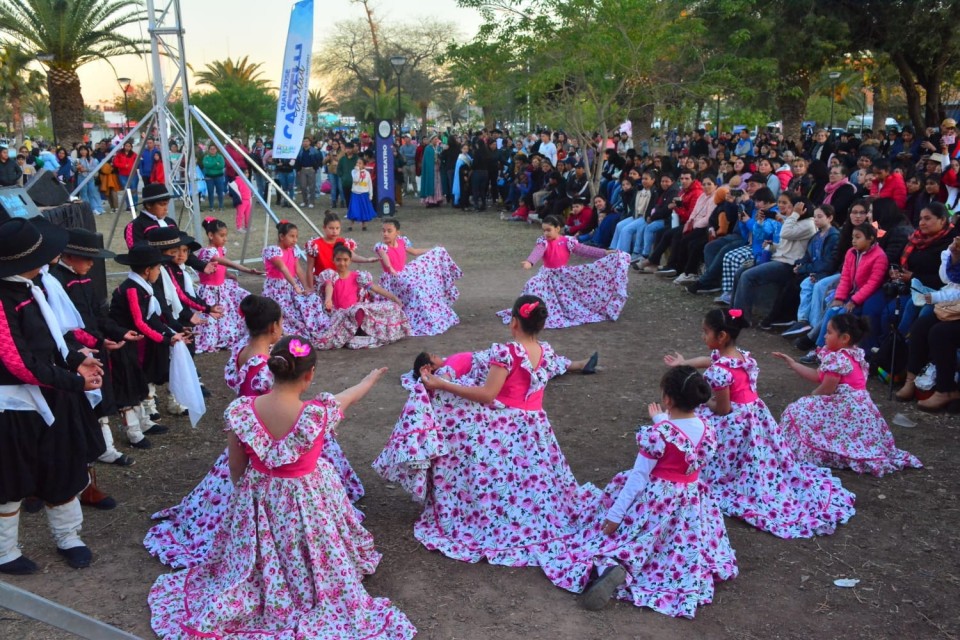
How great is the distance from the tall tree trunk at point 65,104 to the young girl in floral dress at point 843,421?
25487mm

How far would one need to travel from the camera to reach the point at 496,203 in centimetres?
2245

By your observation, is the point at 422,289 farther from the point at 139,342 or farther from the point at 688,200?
the point at 688,200

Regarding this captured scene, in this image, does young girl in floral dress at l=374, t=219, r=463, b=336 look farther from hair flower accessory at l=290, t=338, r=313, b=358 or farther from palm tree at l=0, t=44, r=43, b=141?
palm tree at l=0, t=44, r=43, b=141

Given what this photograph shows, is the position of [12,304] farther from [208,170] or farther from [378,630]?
[208,170]

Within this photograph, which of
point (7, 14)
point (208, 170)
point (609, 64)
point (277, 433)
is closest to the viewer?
point (277, 433)

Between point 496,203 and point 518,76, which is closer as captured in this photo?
point 518,76

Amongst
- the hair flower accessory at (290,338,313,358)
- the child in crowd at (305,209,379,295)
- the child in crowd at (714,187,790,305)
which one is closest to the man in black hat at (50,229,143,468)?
the hair flower accessory at (290,338,313,358)

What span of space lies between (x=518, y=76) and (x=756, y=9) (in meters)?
8.05

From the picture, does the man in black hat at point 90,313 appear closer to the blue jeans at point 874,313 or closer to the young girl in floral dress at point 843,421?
the young girl in floral dress at point 843,421

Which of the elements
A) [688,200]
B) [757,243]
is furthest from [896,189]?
[688,200]

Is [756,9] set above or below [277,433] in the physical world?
above

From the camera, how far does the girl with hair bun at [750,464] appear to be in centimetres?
508

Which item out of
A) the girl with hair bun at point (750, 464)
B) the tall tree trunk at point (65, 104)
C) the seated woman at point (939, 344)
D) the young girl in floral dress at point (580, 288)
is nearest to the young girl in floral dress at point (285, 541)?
the girl with hair bun at point (750, 464)

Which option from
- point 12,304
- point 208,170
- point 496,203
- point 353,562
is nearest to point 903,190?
point 353,562
